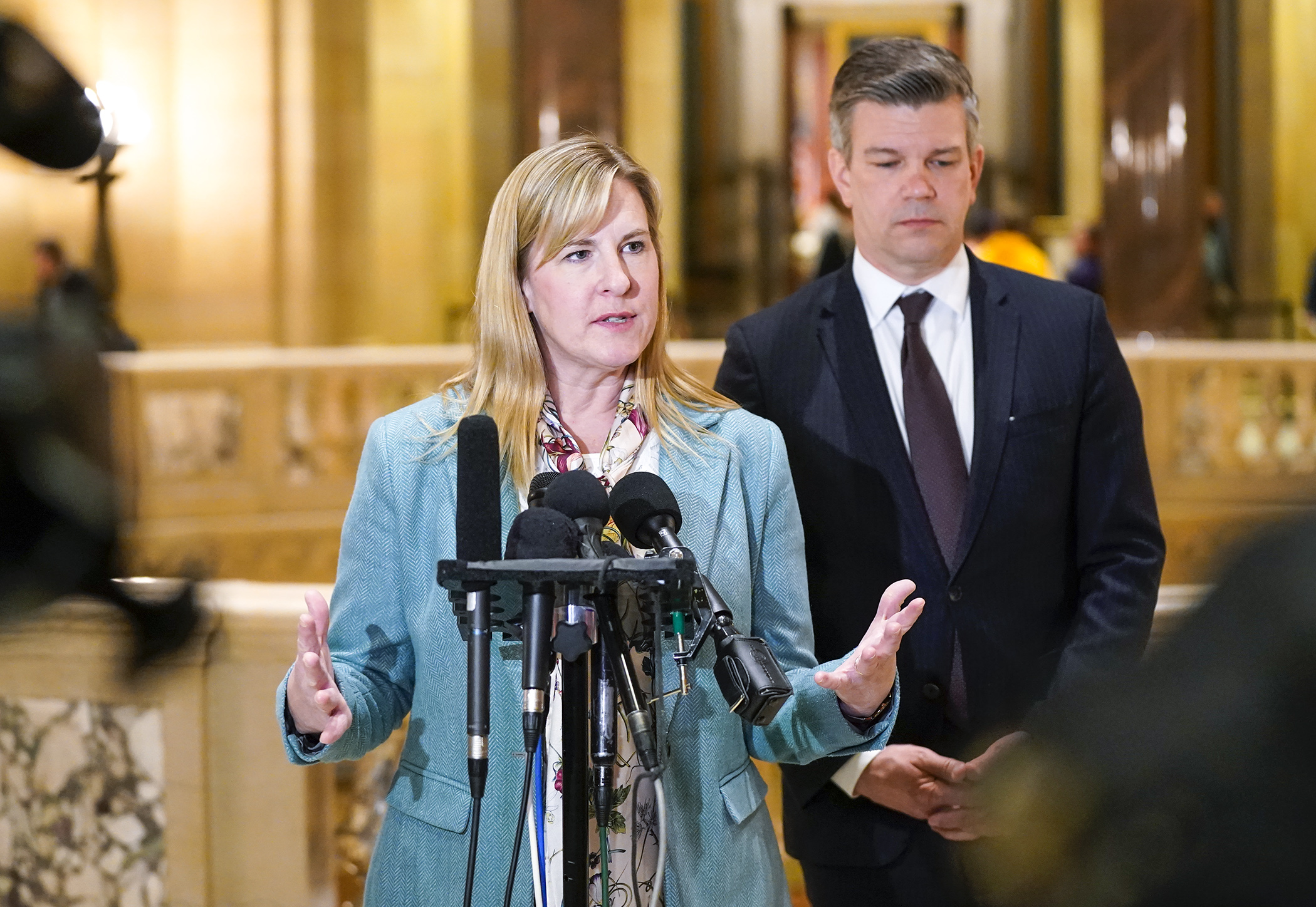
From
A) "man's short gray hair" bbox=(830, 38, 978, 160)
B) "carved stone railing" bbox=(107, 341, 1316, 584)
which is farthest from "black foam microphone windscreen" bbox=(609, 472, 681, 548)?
"carved stone railing" bbox=(107, 341, 1316, 584)

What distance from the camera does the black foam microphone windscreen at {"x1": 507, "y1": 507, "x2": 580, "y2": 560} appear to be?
154cm

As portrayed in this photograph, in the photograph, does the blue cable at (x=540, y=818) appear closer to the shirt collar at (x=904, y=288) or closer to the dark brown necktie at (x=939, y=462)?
the dark brown necktie at (x=939, y=462)

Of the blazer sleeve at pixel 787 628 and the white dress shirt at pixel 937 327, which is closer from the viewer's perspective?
the blazer sleeve at pixel 787 628

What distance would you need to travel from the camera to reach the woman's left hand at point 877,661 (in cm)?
180

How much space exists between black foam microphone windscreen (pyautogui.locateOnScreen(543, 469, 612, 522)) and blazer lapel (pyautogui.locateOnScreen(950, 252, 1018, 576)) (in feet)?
3.64

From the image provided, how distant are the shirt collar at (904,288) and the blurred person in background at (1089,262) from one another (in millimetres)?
10241

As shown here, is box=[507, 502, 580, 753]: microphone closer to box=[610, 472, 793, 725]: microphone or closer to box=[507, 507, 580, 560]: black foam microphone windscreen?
box=[507, 507, 580, 560]: black foam microphone windscreen

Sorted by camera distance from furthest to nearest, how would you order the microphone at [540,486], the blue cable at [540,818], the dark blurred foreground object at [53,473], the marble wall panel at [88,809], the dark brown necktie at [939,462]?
the marble wall panel at [88,809]
the dark brown necktie at [939,462]
the blue cable at [540,818]
the microphone at [540,486]
the dark blurred foreground object at [53,473]

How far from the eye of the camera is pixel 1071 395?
102 inches

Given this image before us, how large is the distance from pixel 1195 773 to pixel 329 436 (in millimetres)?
9459

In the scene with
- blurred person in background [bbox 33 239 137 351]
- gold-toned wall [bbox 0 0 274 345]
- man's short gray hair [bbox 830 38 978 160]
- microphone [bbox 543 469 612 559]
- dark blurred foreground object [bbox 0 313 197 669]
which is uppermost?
gold-toned wall [bbox 0 0 274 345]

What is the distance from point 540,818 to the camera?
6.20 ft

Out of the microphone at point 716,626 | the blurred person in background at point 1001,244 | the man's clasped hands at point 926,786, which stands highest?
the blurred person in background at point 1001,244

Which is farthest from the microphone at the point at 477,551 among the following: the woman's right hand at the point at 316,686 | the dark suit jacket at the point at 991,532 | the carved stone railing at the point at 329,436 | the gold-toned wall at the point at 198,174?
the gold-toned wall at the point at 198,174
